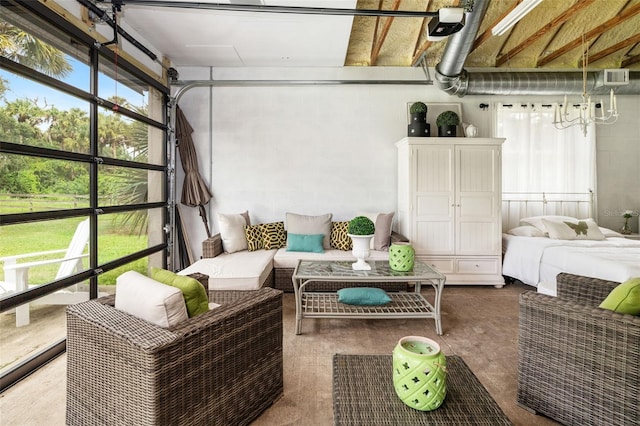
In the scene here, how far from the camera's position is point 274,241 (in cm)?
391

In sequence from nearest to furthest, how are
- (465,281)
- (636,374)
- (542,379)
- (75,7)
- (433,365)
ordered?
(433,365), (636,374), (542,379), (75,7), (465,281)

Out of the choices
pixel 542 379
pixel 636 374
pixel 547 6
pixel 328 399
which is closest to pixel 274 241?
pixel 328 399

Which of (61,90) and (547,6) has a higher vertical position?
(547,6)

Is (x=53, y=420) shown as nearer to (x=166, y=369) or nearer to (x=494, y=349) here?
(x=166, y=369)

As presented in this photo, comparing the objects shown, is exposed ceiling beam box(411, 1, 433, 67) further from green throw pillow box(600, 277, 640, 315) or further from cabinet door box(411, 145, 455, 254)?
green throw pillow box(600, 277, 640, 315)

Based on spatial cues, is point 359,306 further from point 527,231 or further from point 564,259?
point 527,231

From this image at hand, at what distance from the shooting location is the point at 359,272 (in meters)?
2.64

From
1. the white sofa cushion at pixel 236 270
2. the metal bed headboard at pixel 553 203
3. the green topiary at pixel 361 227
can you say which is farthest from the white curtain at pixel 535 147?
the white sofa cushion at pixel 236 270

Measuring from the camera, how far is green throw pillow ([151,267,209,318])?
4.59 ft

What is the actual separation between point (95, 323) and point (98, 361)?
0.53 ft

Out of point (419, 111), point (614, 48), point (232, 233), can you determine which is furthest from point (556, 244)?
point (232, 233)

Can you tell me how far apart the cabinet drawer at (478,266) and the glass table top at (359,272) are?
131 centimetres

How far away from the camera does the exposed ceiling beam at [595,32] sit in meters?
3.14

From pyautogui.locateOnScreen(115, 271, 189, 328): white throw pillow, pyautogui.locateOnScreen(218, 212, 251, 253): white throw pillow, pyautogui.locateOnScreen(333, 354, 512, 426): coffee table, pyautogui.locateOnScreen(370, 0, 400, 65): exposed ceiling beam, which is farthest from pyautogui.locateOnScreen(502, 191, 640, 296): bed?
pyautogui.locateOnScreen(218, 212, 251, 253): white throw pillow
